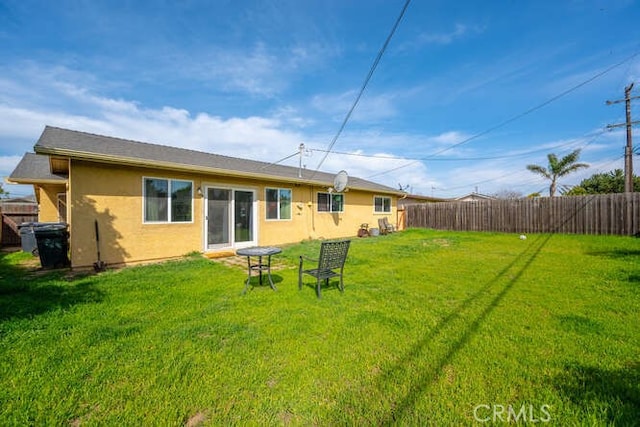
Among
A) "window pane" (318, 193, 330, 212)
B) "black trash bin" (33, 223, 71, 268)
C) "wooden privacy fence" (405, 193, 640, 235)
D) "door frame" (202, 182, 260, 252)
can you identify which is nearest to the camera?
"black trash bin" (33, 223, 71, 268)

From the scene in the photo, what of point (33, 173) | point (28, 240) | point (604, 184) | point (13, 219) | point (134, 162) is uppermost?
point (604, 184)

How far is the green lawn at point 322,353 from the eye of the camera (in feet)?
5.94

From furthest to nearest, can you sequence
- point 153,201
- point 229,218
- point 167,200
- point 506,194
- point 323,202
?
point 506,194
point 323,202
point 229,218
point 167,200
point 153,201

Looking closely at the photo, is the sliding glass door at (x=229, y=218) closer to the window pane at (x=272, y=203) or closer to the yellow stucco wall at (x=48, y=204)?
the window pane at (x=272, y=203)

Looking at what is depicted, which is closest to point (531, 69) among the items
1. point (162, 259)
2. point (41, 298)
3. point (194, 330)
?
point (194, 330)

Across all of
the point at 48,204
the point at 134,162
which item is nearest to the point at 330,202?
the point at 134,162

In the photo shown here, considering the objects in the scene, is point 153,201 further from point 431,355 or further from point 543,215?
point 543,215

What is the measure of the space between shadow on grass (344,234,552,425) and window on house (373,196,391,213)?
1079cm

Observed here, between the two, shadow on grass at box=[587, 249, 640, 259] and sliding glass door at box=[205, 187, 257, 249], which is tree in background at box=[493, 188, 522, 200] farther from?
sliding glass door at box=[205, 187, 257, 249]

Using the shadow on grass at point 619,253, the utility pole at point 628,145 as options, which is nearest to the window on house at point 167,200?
the shadow on grass at point 619,253

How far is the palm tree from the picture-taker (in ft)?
69.1

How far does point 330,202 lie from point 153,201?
24.3 feet

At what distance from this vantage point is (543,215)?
1250 centimetres

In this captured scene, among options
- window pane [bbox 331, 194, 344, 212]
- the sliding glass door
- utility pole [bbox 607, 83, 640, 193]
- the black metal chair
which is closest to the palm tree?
utility pole [bbox 607, 83, 640, 193]
